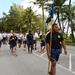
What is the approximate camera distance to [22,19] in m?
92.7

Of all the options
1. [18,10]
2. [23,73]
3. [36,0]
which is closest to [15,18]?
[18,10]

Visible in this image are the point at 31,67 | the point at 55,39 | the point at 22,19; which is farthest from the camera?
the point at 22,19

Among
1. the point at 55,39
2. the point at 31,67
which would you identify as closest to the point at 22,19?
the point at 31,67

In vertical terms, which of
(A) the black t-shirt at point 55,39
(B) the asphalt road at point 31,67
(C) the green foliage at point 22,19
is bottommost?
(B) the asphalt road at point 31,67

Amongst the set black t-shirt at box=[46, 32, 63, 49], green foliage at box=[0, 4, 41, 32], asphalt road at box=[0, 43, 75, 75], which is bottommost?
asphalt road at box=[0, 43, 75, 75]

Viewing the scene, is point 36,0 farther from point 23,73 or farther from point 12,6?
point 23,73

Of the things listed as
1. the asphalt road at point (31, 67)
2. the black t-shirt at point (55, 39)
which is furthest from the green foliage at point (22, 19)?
the black t-shirt at point (55, 39)

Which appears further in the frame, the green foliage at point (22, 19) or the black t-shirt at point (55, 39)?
the green foliage at point (22, 19)

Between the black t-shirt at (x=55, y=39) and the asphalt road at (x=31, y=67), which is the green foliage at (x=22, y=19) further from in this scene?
the black t-shirt at (x=55, y=39)

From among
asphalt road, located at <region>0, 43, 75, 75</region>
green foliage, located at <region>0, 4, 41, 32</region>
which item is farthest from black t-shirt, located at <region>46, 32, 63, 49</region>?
green foliage, located at <region>0, 4, 41, 32</region>

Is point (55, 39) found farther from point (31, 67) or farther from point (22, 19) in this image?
point (22, 19)

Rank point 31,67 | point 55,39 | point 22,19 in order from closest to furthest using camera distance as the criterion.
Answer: point 55,39
point 31,67
point 22,19

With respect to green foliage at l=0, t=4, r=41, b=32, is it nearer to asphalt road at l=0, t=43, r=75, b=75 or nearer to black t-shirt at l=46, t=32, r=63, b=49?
asphalt road at l=0, t=43, r=75, b=75

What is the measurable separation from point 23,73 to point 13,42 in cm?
1003
